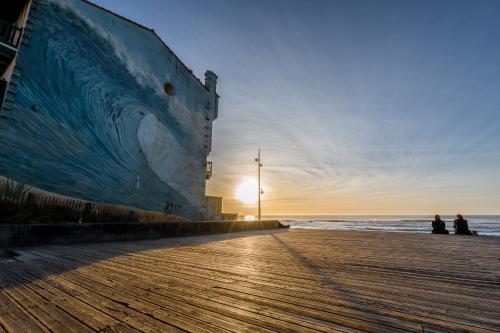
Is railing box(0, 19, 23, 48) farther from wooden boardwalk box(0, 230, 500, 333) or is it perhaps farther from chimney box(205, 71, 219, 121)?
chimney box(205, 71, 219, 121)

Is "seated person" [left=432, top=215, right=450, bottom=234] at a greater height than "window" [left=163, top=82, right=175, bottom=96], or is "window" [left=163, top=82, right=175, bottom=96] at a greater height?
"window" [left=163, top=82, right=175, bottom=96]

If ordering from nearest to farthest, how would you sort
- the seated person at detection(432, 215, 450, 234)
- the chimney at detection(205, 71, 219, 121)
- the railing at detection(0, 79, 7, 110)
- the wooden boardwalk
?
1. the wooden boardwalk
2. the railing at detection(0, 79, 7, 110)
3. the seated person at detection(432, 215, 450, 234)
4. the chimney at detection(205, 71, 219, 121)

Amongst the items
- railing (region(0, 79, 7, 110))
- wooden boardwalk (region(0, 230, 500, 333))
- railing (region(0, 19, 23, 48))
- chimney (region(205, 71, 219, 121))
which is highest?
chimney (region(205, 71, 219, 121))

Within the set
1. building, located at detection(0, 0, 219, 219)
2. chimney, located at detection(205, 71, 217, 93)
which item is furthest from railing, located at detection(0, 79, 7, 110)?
chimney, located at detection(205, 71, 217, 93)

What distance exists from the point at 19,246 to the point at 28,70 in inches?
279

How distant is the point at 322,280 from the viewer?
3129 millimetres

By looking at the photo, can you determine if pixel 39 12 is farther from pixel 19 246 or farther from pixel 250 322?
pixel 250 322

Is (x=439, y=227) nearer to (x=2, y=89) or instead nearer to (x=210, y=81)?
(x=210, y=81)

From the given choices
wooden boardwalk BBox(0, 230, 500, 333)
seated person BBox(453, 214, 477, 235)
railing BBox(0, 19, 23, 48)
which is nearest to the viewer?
wooden boardwalk BBox(0, 230, 500, 333)

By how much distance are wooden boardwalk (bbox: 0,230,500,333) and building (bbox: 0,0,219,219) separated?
661 centimetres

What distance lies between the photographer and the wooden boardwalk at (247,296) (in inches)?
73.1

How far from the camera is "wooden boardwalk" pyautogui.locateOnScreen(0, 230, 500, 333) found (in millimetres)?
1857

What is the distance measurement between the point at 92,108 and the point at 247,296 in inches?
452

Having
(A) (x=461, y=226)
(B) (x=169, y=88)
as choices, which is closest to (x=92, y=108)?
(B) (x=169, y=88)
